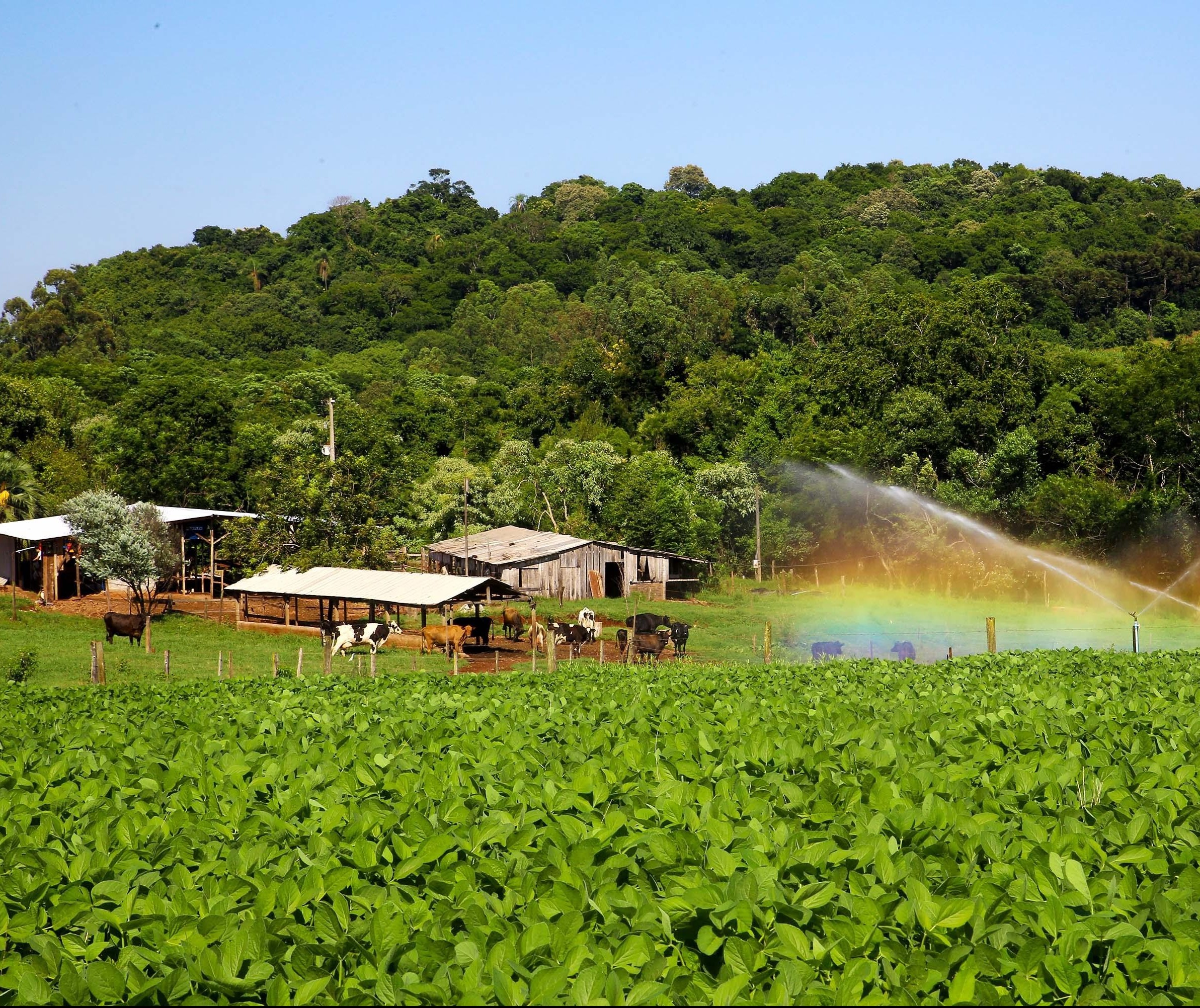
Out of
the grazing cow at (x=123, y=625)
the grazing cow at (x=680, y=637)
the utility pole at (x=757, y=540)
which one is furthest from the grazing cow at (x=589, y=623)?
the utility pole at (x=757, y=540)

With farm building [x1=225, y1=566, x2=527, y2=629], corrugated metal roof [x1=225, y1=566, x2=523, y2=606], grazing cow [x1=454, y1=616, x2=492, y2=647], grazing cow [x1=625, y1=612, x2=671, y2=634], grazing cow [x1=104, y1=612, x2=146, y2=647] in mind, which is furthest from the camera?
grazing cow [x1=454, y1=616, x2=492, y2=647]

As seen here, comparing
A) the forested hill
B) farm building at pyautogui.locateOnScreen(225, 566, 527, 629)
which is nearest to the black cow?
farm building at pyautogui.locateOnScreen(225, 566, 527, 629)

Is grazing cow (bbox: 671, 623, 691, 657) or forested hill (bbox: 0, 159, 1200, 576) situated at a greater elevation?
forested hill (bbox: 0, 159, 1200, 576)

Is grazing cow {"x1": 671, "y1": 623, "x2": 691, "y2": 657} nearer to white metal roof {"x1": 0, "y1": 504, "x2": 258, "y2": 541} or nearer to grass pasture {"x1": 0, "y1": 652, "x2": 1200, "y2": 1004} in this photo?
white metal roof {"x1": 0, "y1": 504, "x2": 258, "y2": 541}

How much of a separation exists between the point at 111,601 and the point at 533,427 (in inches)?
1500

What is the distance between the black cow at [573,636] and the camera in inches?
1275

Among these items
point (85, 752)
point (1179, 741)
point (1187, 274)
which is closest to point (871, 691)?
point (1179, 741)

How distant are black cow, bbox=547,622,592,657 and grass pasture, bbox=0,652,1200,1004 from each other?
2256cm

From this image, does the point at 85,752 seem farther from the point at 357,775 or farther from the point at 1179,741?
the point at 1179,741

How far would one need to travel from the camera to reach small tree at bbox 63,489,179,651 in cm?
3919

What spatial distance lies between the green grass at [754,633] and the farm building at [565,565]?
4.34ft

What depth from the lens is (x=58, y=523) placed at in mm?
45531

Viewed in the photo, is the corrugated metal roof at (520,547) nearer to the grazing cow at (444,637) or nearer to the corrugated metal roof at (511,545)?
the corrugated metal roof at (511,545)

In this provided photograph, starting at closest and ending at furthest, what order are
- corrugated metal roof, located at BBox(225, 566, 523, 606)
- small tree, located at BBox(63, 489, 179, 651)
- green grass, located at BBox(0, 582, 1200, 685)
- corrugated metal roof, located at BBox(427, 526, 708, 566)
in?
green grass, located at BBox(0, 582, 1200, 685) < corrugated metal roof, located at BBox(225, 566, 523, 606) < small tree, located at BBox(63, 489, 179, 651) < corrugated metal roof, located at BBox(427, 526, 708, 566)
